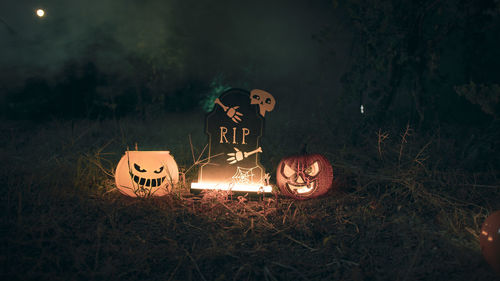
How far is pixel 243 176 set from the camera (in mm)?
3363

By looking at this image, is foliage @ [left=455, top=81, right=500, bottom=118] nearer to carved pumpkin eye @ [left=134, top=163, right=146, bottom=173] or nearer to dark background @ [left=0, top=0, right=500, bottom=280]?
dark background @ [left=0, top=0, right=500, bottom=280]

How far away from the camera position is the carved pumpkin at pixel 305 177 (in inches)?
120

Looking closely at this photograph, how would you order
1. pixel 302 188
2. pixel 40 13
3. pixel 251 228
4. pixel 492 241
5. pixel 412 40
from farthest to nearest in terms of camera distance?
pixel 40 13 < pixel 412 40 < pixel 302 188 < pixel 251 228 < pixel 492 241

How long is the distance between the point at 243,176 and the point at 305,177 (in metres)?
0.67

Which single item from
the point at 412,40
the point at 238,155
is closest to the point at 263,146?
the point at 238,155

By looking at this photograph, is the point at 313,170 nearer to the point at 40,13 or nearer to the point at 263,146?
the point at 263,146

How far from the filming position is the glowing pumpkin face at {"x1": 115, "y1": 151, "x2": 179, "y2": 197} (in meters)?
2.97

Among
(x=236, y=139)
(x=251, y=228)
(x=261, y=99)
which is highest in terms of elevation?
(x=261, y=99)

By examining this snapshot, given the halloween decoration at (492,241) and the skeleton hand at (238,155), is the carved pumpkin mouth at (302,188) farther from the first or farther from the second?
the halloween decoration at (492,241)

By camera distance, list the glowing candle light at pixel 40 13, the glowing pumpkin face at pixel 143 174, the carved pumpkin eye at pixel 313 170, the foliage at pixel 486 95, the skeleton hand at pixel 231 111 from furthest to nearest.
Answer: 1. the glowing candle light at pixel 40 13
2. the foliage at pixel 486 95
3. the skeleton hand at pixel 231 111
4. the carved pumpkin eye at pixel 313 170
5. the glowing pumpkin face at pixel 143 174

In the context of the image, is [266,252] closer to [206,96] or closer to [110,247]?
[110,247]

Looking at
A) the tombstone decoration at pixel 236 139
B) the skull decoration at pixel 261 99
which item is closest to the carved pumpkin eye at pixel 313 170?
the tombstone decoration at pixel 236 139

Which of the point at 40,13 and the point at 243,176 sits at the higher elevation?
the point at 40,13

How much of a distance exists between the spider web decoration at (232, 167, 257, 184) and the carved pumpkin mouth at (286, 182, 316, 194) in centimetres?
46
